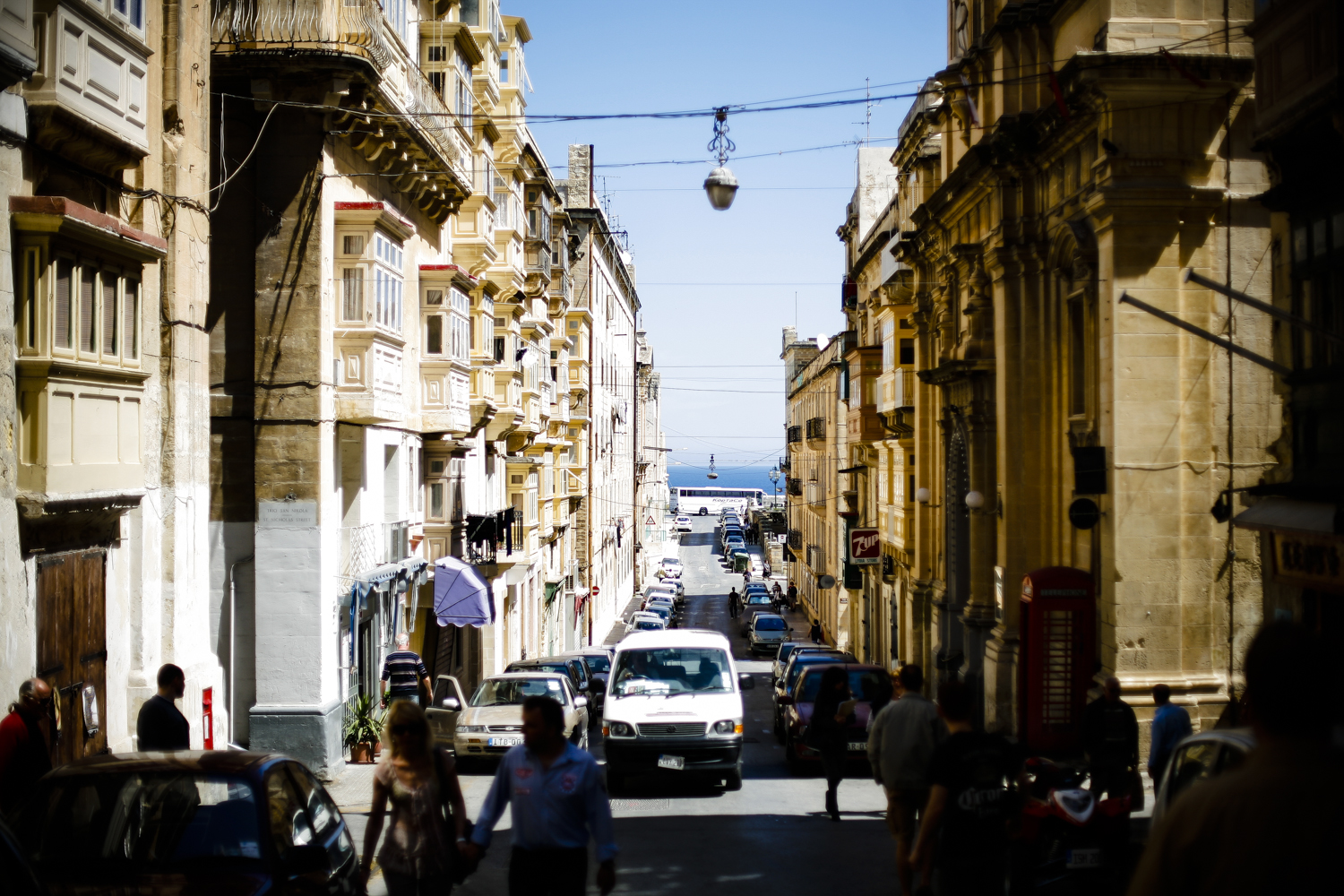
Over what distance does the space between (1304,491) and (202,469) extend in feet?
39.8

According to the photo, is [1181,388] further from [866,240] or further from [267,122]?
[866,240]

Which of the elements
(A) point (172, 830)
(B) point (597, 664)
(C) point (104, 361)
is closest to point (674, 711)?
(C) point (104, 361)

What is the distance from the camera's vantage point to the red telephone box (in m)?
17.4

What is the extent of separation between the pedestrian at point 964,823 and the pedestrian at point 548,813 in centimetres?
193

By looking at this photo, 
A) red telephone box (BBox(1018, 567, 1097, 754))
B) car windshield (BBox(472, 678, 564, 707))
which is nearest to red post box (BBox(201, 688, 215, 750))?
car windshield (BBox(472, 678, 564, 707))

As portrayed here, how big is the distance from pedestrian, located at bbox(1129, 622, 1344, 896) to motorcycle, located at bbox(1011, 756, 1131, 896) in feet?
19.8

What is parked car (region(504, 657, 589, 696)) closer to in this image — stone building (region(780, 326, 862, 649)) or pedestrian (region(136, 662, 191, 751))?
pedestrian (region(136, 662, 191, 751))

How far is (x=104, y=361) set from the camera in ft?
39.9

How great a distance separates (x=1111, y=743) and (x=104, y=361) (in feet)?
34.1

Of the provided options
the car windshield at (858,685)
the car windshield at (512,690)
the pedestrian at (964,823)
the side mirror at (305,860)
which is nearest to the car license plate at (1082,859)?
the pedestrian at (964,823)

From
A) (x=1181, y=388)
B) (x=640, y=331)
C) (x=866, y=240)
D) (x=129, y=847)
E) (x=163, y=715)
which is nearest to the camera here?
(x=129, y=847)

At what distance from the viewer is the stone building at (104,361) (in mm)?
10672

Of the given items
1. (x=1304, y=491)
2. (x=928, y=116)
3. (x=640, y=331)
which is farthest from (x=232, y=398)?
(x=640, y=331)

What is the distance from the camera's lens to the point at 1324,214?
1162cm
